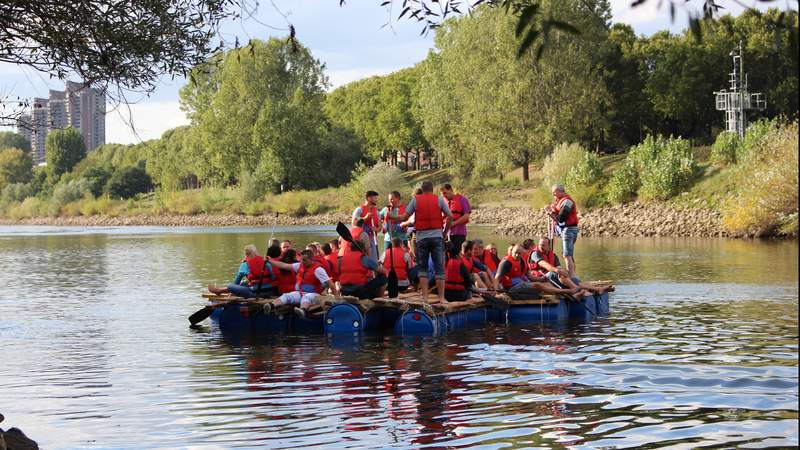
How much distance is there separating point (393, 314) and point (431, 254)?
141cm

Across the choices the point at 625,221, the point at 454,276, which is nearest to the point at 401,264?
the point at 454,276

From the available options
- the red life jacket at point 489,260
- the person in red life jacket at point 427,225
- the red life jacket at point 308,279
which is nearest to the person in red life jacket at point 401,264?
the person in red life jacket at point 427,225

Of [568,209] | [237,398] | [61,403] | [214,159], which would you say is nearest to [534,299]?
[568,209]

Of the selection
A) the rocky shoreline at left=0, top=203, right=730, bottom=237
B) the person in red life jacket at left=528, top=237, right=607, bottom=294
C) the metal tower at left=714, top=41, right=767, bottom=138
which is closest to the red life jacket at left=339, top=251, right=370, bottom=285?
the person in red life jacket at left=528, top=237, right=607, bottom=294

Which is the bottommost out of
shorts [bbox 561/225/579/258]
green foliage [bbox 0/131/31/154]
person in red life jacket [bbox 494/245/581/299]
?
person in red life jacket [bbox 494/245/581/299]

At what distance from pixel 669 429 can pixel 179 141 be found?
120219 millimetres

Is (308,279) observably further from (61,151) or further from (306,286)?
(61,151)

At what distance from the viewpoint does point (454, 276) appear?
20422mm

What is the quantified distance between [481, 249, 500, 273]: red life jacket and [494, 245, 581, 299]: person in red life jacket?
67 centimetres

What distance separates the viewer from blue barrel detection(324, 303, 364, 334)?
63.2 ft

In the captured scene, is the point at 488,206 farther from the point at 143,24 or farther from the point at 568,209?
the point at 143,24

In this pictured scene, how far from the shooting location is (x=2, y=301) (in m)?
29.7

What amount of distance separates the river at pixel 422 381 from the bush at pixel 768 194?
64.5 feet

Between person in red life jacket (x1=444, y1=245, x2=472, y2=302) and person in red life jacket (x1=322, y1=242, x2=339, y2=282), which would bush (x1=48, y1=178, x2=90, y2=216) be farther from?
person in red life jacket (x1=444, y1=245, x2=472, y2=302)
